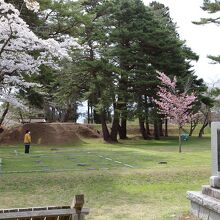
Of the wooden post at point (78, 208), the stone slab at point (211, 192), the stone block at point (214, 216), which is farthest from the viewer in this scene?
the stone slab at point (211, 192)

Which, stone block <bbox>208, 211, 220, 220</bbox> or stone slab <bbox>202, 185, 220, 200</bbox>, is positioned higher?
stone slab <bbox>202, 185, 220, 200</bbox>

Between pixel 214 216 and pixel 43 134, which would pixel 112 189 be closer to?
pixel 214 216

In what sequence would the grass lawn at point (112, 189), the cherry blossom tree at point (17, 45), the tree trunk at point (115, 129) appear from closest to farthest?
the grass lawn at point (112, 189), the cherry blossom tree at point (17, 45), the tree trunk at point (115, 129)

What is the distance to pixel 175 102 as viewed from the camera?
2447 cm

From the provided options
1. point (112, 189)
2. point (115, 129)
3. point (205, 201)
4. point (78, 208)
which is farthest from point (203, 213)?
point (115, 129)

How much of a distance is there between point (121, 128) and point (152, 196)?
1198 inches

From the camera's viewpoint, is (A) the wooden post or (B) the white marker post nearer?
(A) the wooden post

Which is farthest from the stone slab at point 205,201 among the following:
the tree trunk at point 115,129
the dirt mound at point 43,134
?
the tree trunk at point 115,129

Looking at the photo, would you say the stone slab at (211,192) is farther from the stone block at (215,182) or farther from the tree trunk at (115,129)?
the tree trunk at (115,129)

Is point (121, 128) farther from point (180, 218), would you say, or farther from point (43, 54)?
point (180, 218)

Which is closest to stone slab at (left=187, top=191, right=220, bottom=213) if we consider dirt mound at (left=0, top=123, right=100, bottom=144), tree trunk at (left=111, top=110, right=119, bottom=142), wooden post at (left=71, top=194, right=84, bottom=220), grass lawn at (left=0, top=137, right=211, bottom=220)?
grass lawn at (left=0, top=137, right=211, bottom=220)

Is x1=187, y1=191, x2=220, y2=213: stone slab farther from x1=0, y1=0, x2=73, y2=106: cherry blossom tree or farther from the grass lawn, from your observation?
x1=0, y1=0, x2=73, y2=106: cherry blossom tree

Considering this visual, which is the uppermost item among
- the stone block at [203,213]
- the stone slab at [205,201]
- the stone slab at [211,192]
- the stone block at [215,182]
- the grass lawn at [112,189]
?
the stone block at [215,182]

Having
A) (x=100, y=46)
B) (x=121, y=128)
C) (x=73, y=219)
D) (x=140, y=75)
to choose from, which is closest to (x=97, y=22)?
(x=100, y=46)
